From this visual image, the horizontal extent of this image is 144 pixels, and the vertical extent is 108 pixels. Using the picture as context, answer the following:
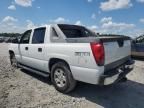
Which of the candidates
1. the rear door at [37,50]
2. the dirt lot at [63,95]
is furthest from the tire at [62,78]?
the rear door at [37,50]

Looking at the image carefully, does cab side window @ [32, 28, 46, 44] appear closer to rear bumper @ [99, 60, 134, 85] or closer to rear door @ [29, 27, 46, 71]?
rear door @ [29, 27, 46, 71]

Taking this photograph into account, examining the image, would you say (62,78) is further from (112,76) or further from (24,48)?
(24,48)

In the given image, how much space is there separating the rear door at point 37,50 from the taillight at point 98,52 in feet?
6.85

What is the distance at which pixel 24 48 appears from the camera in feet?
23.2

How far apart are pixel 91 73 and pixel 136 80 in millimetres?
3232

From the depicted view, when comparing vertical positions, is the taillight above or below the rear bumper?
above

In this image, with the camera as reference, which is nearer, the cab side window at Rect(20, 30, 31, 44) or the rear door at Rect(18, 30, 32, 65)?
the rear door at Rect(18, 30, 32, 65)

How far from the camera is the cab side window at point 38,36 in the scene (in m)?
6.06

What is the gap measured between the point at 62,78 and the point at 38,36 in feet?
5.93

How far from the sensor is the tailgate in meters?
4.37

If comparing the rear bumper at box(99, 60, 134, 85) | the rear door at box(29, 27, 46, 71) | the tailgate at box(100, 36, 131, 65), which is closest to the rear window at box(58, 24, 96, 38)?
the rear door at box(29, 27, 46, 71)

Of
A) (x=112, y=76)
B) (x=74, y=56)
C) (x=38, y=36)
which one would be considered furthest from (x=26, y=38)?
(x=112, y=76)

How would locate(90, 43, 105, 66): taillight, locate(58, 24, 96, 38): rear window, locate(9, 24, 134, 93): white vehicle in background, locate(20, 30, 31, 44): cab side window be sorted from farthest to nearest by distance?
locate(20, 30, 31, 44): cab side window → locate(58, 24, 96, 38): rear window → locate(9, 24, 134, 93): white vehicle in background → locate(90, 43, 105, 66): taillight

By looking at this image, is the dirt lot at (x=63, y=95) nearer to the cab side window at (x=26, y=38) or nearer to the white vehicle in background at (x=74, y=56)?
the white vehicle in background at (x=74, y=56)
